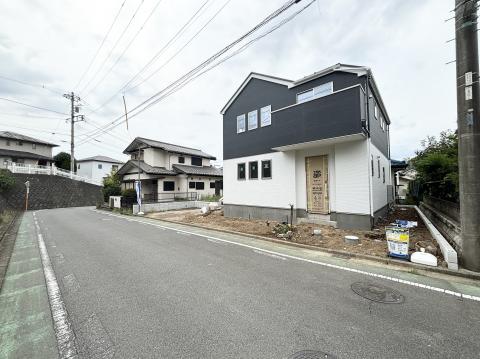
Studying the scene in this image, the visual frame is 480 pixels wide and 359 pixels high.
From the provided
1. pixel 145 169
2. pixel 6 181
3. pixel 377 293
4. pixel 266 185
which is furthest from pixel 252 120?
pixel 6 181

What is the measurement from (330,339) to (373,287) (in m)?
1.95

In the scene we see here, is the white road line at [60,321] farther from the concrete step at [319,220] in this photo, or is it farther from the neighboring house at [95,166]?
the neighboring house at [95,166]

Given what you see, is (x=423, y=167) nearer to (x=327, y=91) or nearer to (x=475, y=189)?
(x=327, y=91)

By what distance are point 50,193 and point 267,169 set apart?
26529 millimetres

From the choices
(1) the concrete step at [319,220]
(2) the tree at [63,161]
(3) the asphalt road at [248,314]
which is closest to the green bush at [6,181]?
(2) the tree at [63,161]

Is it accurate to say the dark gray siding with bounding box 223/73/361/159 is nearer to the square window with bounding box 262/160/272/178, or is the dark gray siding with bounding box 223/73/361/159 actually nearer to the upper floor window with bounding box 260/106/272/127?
the upper floor window with bounding box 260/106/272/127

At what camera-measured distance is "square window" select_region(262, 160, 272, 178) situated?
11547 millimetres

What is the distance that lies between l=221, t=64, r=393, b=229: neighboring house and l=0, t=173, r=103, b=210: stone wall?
2230 cm

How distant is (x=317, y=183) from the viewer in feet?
32.8

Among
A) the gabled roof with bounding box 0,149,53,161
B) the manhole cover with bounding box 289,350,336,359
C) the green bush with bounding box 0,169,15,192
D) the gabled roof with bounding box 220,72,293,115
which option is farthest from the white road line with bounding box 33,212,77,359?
the gabled roof with bounding box 0,149,53,161

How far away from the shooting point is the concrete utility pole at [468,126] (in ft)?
14.9

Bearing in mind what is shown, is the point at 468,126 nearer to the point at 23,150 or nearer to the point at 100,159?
the point at 23,150

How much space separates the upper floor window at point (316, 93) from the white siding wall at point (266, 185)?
2546 millimetres

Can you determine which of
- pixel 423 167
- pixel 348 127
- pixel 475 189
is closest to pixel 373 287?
pixel 475 189
